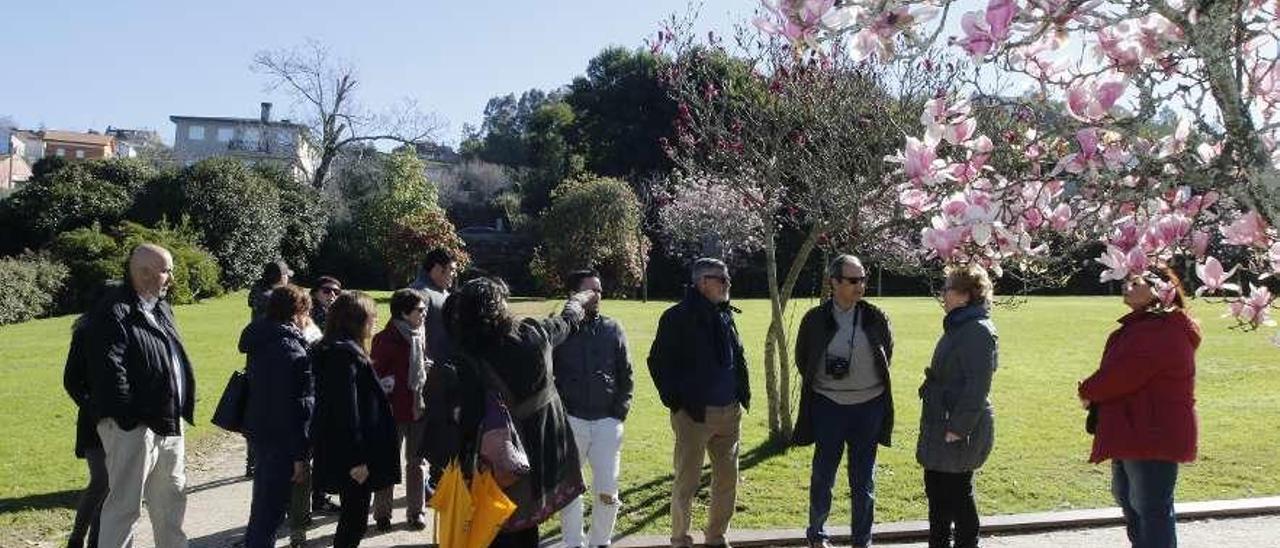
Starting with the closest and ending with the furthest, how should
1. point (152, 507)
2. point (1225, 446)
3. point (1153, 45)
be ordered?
point (1153, 45) → point (152, 507) → point (1225, 446)

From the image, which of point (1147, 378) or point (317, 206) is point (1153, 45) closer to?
point (1147, 378)

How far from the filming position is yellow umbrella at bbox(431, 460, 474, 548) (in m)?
4.51

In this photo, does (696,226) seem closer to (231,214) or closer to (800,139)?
(231,214)

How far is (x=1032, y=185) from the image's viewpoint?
12.2 ft

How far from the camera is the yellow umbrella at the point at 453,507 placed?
14.8 feet

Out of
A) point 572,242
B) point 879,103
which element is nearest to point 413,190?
point 572,242

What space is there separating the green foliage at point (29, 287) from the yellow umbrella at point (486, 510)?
2301cm

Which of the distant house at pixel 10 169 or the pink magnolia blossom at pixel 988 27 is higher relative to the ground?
the distant house at pixel 10 169

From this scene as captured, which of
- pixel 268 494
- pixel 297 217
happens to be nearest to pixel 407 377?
pixel 268 494

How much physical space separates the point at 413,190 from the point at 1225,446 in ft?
110

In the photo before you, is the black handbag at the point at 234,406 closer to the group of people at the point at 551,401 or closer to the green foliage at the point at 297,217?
the group of people at the point at 551,401

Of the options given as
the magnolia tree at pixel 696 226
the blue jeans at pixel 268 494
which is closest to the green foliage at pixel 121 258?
the magnolia tree at pixel 696 226

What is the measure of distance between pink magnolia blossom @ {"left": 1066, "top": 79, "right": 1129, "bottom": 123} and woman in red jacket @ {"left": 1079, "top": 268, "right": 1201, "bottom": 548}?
86.6 inches

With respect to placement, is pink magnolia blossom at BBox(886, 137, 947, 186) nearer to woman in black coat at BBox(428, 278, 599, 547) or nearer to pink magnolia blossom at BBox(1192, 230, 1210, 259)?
pink magnolia blossom at BBox(1192, 230, 1210, 259)
